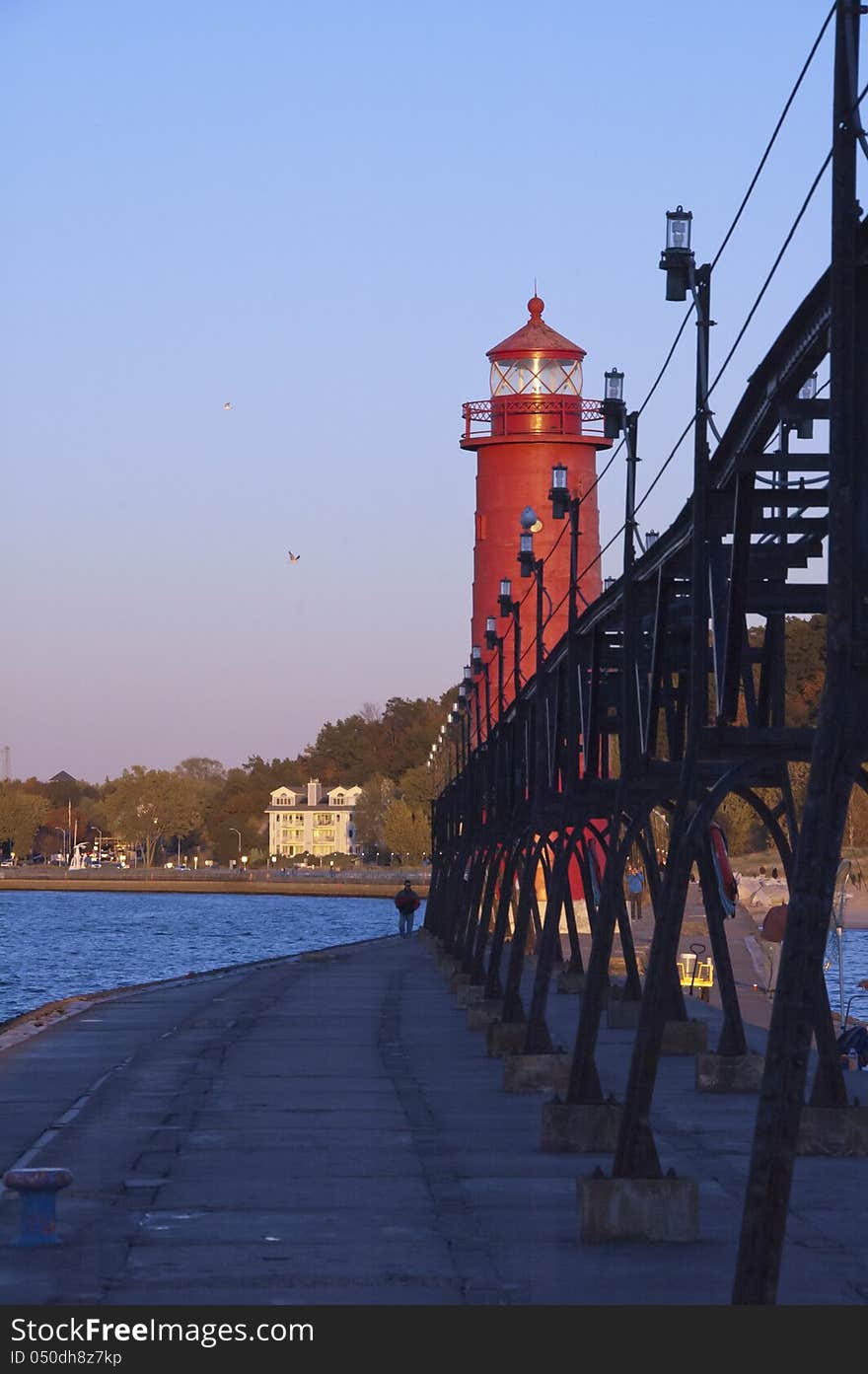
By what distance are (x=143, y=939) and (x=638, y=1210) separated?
114m

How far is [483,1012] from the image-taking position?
31797 mm

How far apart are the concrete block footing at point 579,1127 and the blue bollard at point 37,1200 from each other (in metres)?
5.28

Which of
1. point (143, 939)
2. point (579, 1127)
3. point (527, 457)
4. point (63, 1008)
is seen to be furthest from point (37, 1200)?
point (143, 939)

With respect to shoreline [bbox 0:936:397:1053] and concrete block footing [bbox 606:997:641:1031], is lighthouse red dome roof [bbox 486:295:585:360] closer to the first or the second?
shoreline [bbox 0:936:397:1053]

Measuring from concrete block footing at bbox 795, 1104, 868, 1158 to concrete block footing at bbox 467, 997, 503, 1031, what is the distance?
13.1 metres

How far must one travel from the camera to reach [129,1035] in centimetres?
3262

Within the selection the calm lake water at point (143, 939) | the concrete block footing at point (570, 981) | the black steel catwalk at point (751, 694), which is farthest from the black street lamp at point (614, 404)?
the calm lake water at point (143, 939)

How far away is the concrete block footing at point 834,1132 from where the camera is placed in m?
18.2

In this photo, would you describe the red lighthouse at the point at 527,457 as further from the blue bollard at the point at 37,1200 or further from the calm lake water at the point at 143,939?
the blue bollard at the point at 37,1200

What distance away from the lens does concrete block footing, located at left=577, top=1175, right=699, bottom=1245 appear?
562 inches

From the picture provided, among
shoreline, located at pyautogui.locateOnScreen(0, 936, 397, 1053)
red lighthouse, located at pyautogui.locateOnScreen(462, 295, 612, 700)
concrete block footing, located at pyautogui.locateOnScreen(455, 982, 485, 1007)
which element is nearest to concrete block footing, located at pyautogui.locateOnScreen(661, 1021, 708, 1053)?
concrete block footing, located at pyautogui.locateOnScreen(455, 982, 485, 1007)

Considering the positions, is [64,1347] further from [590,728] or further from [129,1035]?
[129,1035]

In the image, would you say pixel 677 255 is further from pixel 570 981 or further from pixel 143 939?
pixel 143 939

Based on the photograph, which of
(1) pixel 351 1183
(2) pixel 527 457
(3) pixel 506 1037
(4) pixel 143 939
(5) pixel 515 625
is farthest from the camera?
(4) pixel 143 939
